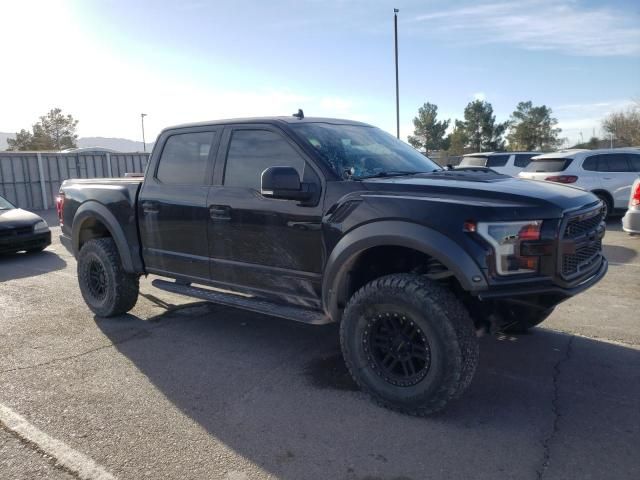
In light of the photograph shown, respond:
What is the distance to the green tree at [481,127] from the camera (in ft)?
181

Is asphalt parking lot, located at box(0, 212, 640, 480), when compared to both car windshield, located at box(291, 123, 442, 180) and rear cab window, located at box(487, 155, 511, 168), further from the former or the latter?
rear cab window, located at box(487, 155, 511, 168)

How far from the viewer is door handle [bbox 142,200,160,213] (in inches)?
192

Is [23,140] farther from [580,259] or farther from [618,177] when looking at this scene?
[580,259]

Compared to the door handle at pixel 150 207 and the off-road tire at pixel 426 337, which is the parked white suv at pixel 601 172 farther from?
the off-road tire at pixel 426 337

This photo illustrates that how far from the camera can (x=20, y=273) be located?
8.19 metres

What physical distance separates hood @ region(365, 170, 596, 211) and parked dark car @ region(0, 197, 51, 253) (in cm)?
821

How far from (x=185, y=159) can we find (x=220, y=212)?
2.71ft

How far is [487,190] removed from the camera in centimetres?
322

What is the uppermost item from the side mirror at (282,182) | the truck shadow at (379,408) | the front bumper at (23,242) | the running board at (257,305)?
the side mirror at (282,182)

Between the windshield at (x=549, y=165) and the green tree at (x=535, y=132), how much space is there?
1943 inches

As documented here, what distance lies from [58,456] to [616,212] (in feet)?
39.8

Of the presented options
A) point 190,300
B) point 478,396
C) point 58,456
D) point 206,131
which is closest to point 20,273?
point 190,300

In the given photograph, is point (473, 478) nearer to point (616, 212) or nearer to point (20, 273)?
point (20, 273)

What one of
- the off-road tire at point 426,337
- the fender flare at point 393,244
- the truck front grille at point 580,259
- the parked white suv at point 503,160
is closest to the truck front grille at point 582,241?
the truck front grille at point 580,259
